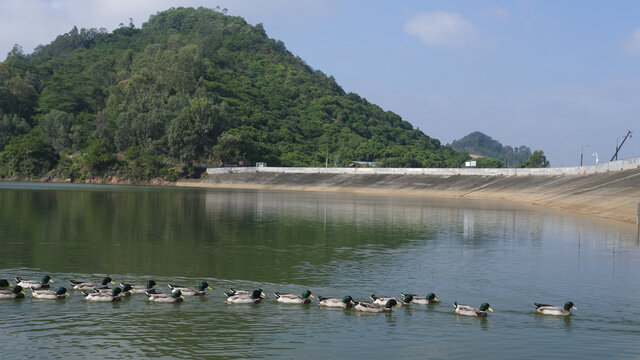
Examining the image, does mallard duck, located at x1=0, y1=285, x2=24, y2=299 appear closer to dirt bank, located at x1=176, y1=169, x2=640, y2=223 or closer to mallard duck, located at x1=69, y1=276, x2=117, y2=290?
mallard duck, located at x1=69, y1=276, x2=117, y2=290

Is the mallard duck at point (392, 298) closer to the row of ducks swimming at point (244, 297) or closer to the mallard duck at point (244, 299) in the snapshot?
the row of ducks swimming at point (244, 297)

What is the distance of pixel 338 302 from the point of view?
26.5m

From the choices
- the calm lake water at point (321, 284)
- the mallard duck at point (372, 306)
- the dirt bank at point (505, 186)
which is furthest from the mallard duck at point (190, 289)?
the dirt bank at point (505, 186)

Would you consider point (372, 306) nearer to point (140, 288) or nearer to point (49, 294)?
point (140, 288)

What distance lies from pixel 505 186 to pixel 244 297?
122 metres

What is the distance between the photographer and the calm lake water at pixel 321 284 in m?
21.2

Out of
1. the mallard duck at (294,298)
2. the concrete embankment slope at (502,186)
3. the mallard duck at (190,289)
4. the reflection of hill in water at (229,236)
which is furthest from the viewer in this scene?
the concrete embankment slope at (502,186)

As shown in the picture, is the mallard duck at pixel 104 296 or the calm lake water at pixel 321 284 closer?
the calm lake water at pixel 321 284

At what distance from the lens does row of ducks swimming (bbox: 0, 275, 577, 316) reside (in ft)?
85.0

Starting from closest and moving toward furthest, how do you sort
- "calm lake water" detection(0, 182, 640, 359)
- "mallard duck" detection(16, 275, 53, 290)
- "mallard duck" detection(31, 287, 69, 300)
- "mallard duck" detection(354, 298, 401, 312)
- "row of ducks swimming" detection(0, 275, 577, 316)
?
"calm lake water" detection(0, 182, 640, 359) → "mallard duck" detection(354, 298, 401, 312) → "row of ducks swimming" detection(0, 275, 577, 316) → "mallard duck" detection(31, 287, 69, 300) → "mallard duck" detection(16, 275, 53, 290)

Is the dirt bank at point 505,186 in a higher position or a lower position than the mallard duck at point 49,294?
higher

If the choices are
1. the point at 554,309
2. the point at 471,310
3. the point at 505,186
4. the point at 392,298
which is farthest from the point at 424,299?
the point at 505,186

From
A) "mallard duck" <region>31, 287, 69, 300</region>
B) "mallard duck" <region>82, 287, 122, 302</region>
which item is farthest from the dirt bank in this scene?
"mallard duck" <region>31, 287, 69, 300</region>

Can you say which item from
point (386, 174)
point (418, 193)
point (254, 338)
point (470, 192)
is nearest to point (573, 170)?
point (470, 192)
